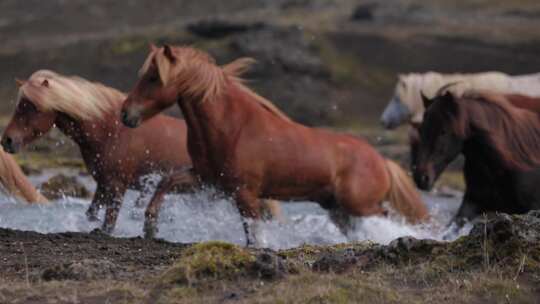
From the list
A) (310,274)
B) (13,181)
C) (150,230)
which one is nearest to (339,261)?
(310,274)

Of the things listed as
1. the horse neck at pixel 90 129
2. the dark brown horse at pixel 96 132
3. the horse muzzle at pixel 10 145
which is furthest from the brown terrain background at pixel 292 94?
the horse neck at pixel 90 129

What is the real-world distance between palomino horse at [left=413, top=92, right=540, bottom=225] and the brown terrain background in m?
2.88

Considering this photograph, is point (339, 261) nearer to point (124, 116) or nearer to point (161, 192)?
point (161, 192)

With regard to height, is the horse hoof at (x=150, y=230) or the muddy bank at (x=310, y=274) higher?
the muddy bank at (x=310, y=274)

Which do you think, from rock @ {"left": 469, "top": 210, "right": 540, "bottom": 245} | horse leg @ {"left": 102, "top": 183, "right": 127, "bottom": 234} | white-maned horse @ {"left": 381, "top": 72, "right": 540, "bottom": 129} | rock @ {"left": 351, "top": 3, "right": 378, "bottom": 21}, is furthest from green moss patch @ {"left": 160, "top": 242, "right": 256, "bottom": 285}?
rock @ {"left": 351, "top": 3, "right": 378, "bottom": 21}

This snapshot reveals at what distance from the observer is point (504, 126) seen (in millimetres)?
10406

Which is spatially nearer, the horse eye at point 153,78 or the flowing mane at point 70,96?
the horse eye at point 153,78

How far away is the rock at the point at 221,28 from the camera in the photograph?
35.0m

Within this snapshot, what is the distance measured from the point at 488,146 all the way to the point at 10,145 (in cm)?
384

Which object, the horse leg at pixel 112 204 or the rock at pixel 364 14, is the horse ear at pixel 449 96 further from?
the rock at pixel 364 14

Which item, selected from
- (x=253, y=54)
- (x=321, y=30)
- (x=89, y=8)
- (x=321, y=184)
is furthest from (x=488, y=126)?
(x=89, y=8)

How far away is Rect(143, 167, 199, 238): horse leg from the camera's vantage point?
390 inches

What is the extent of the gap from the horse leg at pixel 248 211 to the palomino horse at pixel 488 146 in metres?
1.56

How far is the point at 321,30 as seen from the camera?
39.8m
